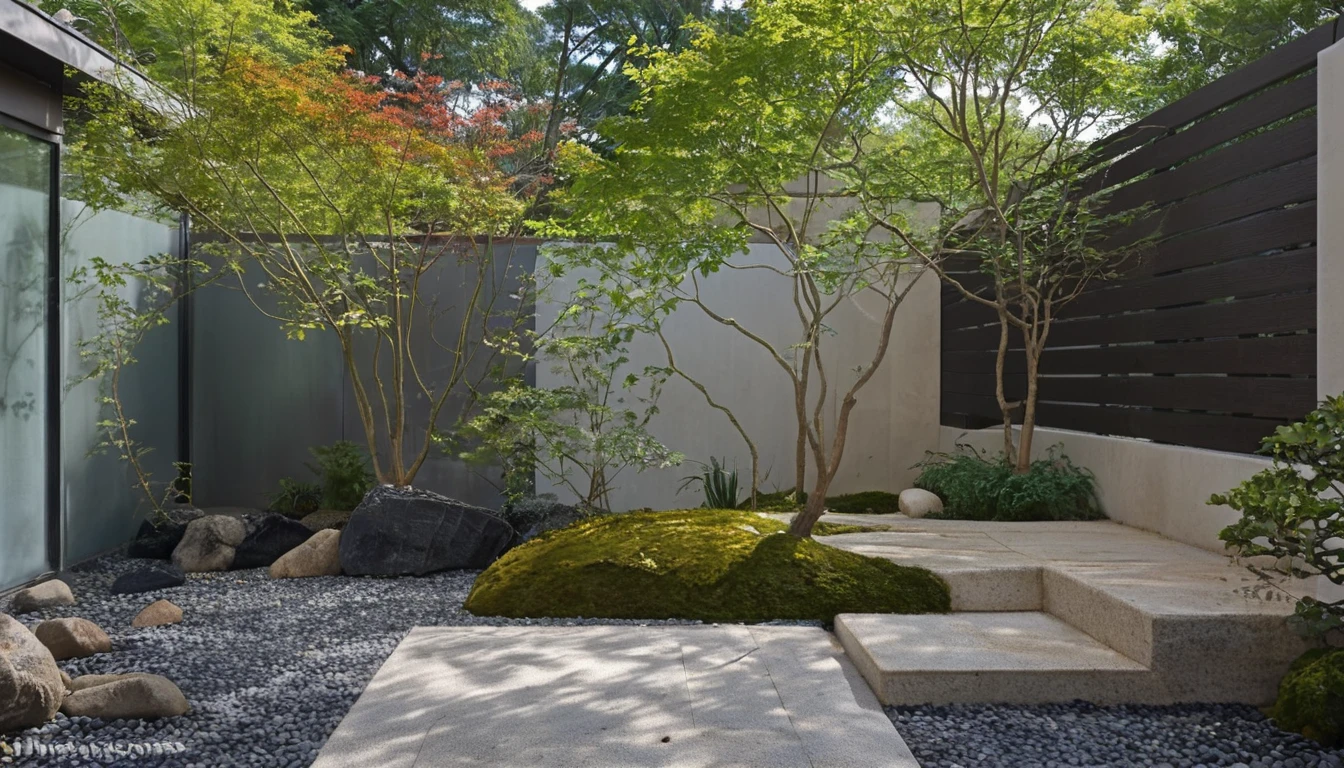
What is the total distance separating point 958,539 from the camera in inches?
191

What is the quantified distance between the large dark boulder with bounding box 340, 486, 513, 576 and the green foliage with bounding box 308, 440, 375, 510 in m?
1.61

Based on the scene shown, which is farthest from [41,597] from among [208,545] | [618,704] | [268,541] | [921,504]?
[921,504]

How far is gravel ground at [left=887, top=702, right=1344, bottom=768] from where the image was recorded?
2.62 metres

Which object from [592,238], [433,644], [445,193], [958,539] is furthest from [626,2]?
[433,644]

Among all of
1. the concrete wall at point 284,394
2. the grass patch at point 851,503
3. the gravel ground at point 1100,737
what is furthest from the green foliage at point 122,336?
the gravel ground at point 1100,737

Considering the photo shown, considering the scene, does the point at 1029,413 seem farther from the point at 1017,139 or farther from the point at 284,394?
the point at 284,394

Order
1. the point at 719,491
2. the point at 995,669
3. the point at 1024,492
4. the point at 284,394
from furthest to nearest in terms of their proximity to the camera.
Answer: the point at 284,394 → the point at 719,491 → the point at 1024,492 → the point at 995,669

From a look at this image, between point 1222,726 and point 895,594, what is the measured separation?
128 centimetres

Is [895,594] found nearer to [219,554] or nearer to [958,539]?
[958,539]

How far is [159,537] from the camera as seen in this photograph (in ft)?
19.4

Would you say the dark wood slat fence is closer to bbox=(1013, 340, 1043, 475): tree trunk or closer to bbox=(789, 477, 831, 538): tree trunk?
bbox=(1013, 340, 1043, 475): tree trunk

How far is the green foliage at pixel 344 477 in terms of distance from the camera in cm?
699

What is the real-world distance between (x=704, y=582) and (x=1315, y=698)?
2156 millimetres

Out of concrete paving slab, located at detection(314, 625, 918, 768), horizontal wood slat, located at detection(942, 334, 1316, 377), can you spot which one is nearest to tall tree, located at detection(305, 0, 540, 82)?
horizontal wood slat, located at detection(942, 334, 1316, 377)
